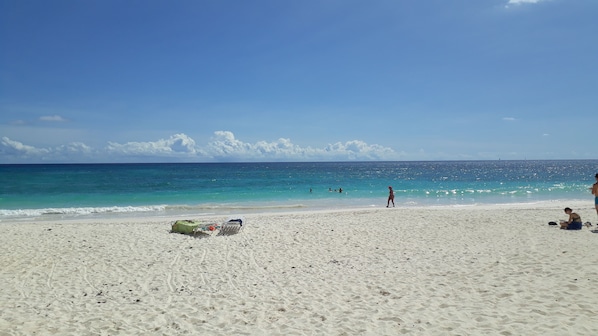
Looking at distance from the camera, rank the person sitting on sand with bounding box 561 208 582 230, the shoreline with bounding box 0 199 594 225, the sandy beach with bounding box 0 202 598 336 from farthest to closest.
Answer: the shoreline with bounding box 0 199 594 225 < the person sitting on sand with bounding box 561 208 582 230 < the sandy beach with bounding box 0 202 598 336

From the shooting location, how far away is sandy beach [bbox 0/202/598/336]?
229 inches

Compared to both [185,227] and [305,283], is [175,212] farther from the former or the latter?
[305,283]

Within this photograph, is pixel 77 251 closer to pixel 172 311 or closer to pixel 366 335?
pixel 172 311

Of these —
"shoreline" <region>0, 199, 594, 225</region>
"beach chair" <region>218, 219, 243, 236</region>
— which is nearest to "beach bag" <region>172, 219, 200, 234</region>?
"beach chair" <region>218, 219, 243, 236</region>

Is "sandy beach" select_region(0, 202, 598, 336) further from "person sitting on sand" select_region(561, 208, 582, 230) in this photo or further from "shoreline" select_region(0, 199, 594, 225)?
"shoreline" select_region(0, 199, 594, 225)

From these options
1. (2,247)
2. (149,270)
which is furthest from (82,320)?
(2,247)

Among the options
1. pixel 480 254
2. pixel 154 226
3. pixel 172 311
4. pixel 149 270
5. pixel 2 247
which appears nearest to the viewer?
pixel 172 311

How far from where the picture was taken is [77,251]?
37.2 feet

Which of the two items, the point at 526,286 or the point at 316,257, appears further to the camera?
the point at 316,257

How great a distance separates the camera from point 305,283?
8039 millimetres

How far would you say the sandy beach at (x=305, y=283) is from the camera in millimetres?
5805

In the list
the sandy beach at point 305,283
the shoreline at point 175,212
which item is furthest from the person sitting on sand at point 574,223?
the shoreline at point 175,212

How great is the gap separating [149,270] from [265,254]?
3.26 metres

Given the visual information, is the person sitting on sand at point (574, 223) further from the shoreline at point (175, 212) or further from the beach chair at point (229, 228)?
the beach chair at point (229, 228)
